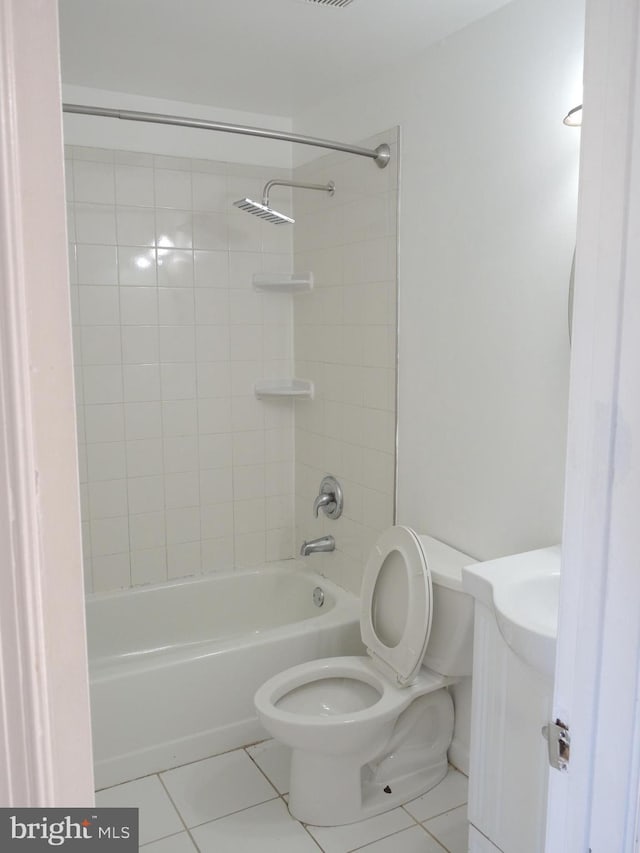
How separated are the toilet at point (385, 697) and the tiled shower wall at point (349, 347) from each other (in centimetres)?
46

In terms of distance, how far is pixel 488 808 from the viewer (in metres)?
1.74

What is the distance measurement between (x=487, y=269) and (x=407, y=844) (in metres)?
1.72

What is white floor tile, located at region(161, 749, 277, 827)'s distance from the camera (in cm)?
217

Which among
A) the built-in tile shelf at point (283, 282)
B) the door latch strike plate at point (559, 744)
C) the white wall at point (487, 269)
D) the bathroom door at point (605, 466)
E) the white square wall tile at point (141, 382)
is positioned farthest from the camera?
the built-in tile shelf at point (283, 282)

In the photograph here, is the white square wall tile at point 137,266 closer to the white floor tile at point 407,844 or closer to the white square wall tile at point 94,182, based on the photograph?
the white square wall tile at point 94,182

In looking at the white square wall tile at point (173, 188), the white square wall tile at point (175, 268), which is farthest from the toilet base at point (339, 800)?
the white square wall tile at point (173, 188)

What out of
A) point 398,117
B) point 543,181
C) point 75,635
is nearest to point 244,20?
point 398,117

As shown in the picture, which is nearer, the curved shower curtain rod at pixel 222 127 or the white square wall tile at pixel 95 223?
the curved shower curtain rod at pixel 222 127

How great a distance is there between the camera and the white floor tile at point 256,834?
6.53ft

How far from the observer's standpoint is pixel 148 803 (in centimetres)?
221

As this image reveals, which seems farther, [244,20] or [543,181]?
[244,20]

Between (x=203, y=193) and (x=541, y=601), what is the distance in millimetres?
2245

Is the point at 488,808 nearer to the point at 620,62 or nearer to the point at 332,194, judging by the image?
the point at 620,62

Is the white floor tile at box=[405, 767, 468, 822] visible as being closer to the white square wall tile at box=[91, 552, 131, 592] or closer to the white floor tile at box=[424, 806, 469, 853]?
the white floor tile at box=[424, 806, 469, 853]
